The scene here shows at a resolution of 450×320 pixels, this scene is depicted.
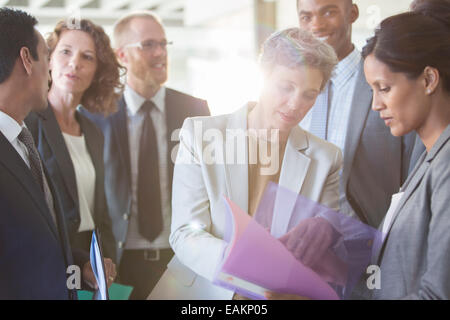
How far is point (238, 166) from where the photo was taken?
1292 millimetres

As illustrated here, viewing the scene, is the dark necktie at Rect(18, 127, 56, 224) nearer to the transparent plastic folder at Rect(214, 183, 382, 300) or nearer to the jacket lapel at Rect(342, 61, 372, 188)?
the transparent plastic folder at Rect(214, 183, 382, 300)

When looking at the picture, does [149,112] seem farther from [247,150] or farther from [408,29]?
[408,29]

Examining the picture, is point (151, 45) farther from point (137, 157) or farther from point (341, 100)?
point (341, 100)

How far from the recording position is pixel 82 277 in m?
1.32

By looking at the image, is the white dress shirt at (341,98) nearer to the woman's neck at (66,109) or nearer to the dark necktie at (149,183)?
the dark necktie at (149,183)

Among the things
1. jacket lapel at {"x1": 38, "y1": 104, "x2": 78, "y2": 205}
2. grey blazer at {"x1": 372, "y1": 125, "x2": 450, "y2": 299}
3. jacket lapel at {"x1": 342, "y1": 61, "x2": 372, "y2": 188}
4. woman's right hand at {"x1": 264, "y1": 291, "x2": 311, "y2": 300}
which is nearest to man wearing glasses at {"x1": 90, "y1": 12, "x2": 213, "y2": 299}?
jacket lapel at {"x1": 38, "y1": 104, "x2": 78, "y2": 205}

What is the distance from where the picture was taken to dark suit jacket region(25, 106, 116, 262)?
1.33 meters

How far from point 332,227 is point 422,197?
27cm

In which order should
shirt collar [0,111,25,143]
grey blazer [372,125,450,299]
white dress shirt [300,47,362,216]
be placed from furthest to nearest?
white dress shirt [300,47,362,216] < shirt collar [0,111,25,143] < grey blazer [372,125,450,299]

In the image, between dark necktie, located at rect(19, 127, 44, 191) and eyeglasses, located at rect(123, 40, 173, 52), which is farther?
eyeglasses, located at rect(123, 40, 173, 52)

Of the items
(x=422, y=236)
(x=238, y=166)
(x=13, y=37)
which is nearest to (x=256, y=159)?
(x=238, y=166)

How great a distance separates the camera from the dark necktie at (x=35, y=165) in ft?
4.04

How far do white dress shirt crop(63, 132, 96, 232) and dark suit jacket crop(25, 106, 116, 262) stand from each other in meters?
0.01
